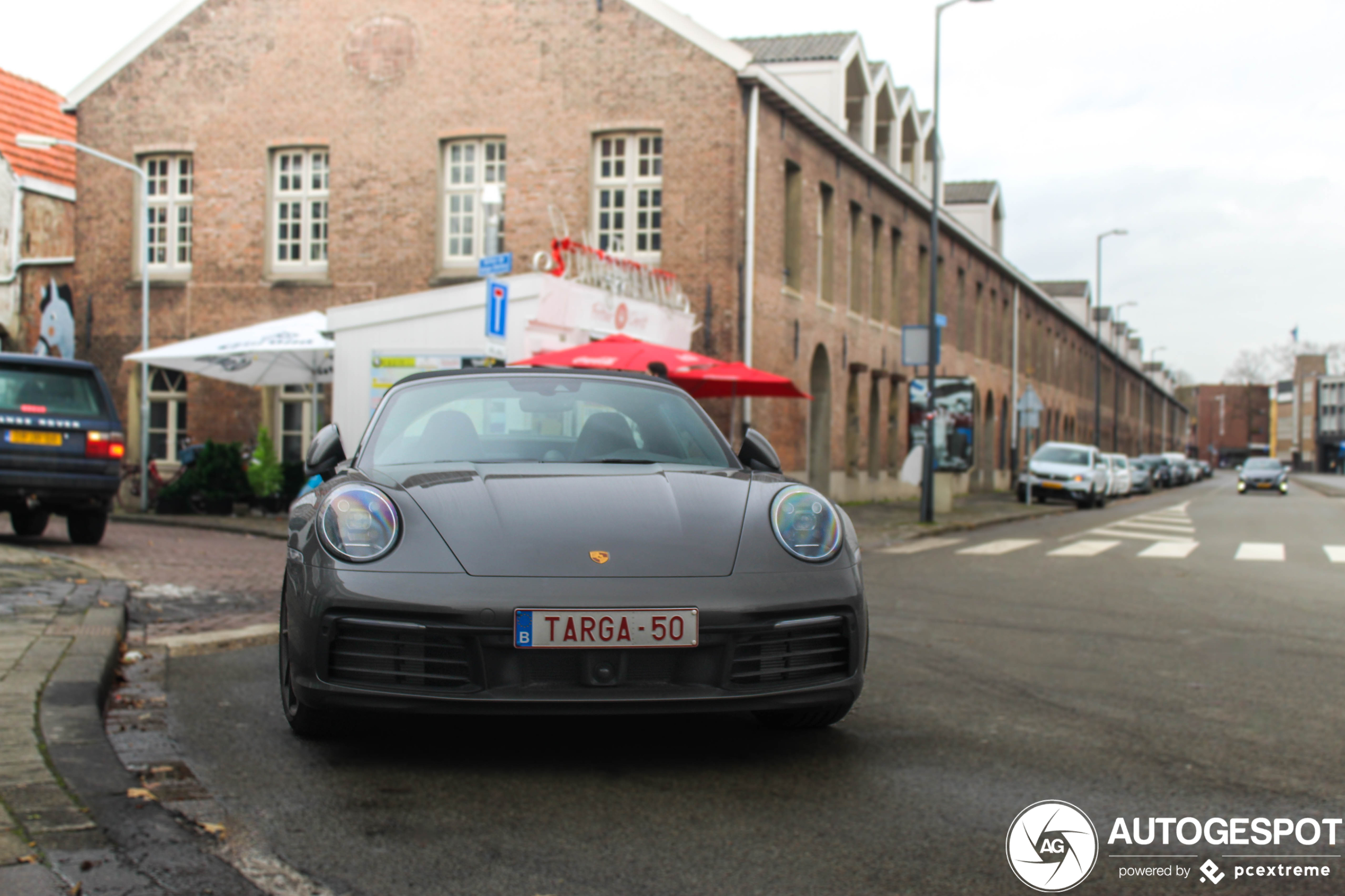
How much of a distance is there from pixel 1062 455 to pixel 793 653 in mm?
31725

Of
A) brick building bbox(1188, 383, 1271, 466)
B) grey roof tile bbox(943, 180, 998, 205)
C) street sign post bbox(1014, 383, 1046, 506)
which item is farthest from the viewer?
brick building bbox(1188, 383, 1271, 466)

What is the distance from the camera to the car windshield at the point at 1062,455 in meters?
33.7

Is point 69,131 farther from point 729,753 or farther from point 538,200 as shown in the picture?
point 729,753

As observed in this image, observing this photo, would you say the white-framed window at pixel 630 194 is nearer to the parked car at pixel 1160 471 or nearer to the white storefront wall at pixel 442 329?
the white storefront wall at pixel 442 329

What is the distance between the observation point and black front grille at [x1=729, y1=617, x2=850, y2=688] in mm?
3959

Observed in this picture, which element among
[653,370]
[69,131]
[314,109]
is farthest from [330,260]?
[653,370]

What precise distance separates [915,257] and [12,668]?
104ft

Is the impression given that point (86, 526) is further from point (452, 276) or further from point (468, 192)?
point (468, 192)

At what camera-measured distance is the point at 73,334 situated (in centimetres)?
2611

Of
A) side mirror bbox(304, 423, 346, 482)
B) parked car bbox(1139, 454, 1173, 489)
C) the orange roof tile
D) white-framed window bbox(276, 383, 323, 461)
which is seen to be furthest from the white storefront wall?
parked car bbox(1139, 454, 1173, 489)

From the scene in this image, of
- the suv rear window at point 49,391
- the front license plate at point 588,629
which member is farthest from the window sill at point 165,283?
the front license plate at point 588,629

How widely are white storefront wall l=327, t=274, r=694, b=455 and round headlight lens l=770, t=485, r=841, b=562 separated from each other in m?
12.8

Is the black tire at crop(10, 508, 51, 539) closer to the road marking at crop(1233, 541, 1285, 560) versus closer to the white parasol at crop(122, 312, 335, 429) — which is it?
the white parasol at crop(122, 312, 335, 429)

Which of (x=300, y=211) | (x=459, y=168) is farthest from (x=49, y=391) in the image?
(x=300, y=211)
